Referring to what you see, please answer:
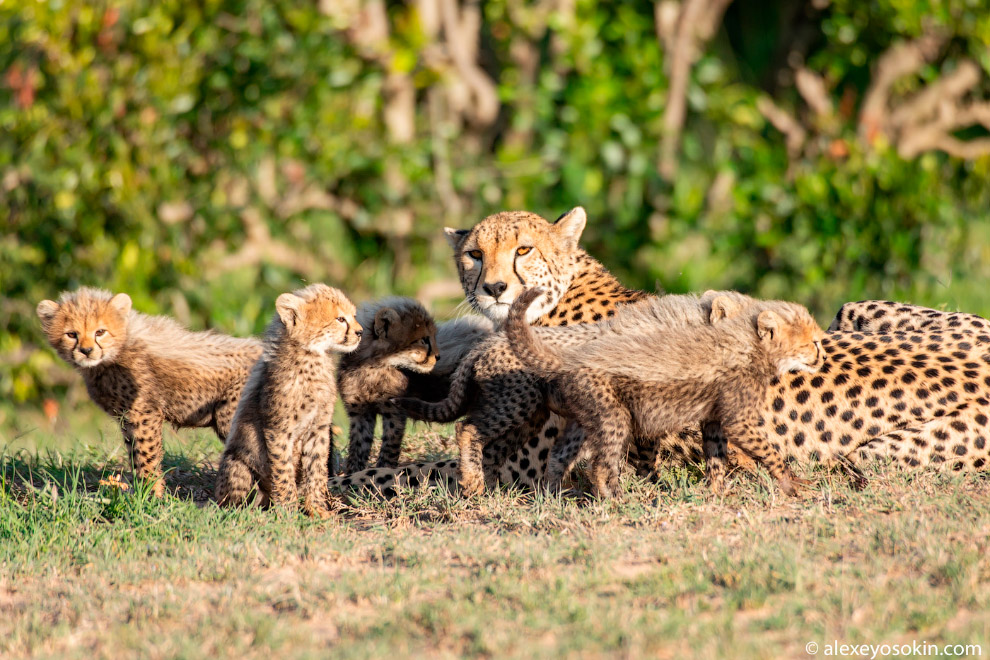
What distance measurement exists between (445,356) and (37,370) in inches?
155

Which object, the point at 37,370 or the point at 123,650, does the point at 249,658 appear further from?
the point at 37,370

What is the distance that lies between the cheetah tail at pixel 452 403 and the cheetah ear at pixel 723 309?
3.01 ft

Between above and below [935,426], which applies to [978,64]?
above

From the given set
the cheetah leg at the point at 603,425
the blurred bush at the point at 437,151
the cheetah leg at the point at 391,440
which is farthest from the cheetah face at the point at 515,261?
the blurred bush at the point at 437,151

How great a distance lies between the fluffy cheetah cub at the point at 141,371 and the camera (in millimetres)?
4652

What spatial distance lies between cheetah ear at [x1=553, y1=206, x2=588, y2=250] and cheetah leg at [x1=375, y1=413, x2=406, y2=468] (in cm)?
104

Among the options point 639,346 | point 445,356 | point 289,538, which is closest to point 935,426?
point 639,346

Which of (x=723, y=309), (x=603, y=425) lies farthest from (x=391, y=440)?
(x=723, y=309)

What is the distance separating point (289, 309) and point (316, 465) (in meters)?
0.56

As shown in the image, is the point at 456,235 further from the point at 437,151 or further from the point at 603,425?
the point at 437,151

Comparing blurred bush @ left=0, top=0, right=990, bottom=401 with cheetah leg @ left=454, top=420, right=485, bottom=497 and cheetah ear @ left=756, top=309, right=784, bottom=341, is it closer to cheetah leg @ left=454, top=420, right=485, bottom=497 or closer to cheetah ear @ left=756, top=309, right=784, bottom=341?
cheetah leg @ left=454, top=420, right=485, bottom=497

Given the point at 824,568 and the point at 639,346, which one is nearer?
the point at 824,568

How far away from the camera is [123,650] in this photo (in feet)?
10.0

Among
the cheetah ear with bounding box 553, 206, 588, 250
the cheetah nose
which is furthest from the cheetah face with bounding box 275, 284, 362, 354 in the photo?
the cheetah ear with bounding box 553, 206, 588, 250
